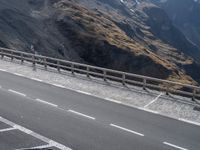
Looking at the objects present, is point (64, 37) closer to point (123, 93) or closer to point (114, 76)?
point (114, 76)

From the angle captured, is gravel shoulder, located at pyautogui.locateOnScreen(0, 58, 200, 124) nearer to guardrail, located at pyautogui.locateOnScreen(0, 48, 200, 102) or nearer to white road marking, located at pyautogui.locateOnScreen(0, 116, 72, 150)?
guardrail, located at pyautogui.locateOnScreen(0, 48, 200, 102)

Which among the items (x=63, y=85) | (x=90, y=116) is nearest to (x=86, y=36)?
(x=63, y=85)

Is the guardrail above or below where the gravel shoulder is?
above

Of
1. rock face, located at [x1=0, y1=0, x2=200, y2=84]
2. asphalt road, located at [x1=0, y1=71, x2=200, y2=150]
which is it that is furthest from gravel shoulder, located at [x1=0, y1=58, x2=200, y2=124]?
rock face, located at [x1=0, y1=0, x2=200, y2=84]

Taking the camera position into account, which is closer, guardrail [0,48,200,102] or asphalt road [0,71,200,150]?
asphalt road [0,71,200,150]

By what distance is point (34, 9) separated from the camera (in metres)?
89.4

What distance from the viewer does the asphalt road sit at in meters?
14.4

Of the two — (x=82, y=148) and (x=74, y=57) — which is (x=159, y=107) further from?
(x=74, y=57)

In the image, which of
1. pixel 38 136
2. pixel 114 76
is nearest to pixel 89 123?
pixel 38 136

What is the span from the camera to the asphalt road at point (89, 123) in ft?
47.4

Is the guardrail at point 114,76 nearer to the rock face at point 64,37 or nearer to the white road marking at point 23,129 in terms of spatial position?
the white road marking at point 23,129

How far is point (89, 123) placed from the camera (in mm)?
16734

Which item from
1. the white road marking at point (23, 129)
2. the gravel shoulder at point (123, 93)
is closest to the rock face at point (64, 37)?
the gravel shoulder at point (123, 93)

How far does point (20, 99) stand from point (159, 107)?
6.63 meters
